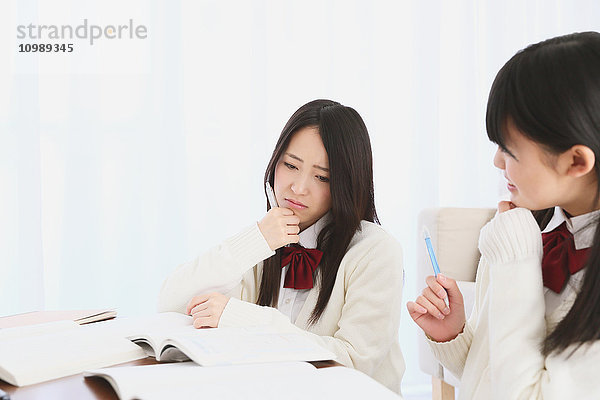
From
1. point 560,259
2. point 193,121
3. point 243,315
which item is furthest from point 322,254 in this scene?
point 193,121

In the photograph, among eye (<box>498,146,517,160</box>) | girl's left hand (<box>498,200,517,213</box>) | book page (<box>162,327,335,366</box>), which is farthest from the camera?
girl's left hand (<box>498,200,517,213</box>)

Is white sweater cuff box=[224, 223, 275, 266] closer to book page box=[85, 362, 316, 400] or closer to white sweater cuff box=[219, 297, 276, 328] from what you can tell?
white sweater cuff box=[219, 297, 276, 328]

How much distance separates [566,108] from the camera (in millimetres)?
875

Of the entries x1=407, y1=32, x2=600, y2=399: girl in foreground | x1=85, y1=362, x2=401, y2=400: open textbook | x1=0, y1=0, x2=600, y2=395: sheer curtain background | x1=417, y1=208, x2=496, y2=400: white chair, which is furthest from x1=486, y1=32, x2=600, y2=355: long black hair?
x1=0, y1=0, x2=600, y2=395: sheer curtain background

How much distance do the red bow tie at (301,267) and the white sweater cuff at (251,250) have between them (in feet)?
0.22

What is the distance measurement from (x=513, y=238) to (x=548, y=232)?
0.12 metres

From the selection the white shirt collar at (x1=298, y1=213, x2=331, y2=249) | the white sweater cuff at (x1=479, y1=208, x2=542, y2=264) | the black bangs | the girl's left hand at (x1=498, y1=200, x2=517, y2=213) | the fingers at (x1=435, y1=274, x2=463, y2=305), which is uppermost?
the black bangs

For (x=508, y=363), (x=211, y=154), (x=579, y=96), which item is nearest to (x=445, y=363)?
(x=508, y=363)

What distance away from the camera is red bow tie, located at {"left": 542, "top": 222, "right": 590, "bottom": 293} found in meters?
0.96

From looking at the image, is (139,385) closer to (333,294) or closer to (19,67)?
(333,294)

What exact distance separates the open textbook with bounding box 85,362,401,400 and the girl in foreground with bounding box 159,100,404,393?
1.86 ft

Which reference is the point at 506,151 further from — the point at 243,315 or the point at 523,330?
the point at 243,315

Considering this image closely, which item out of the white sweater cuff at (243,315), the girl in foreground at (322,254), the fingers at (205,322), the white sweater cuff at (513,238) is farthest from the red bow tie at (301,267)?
the white sweater cuff at (513,238)

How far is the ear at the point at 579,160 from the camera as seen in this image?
0.88 metres
